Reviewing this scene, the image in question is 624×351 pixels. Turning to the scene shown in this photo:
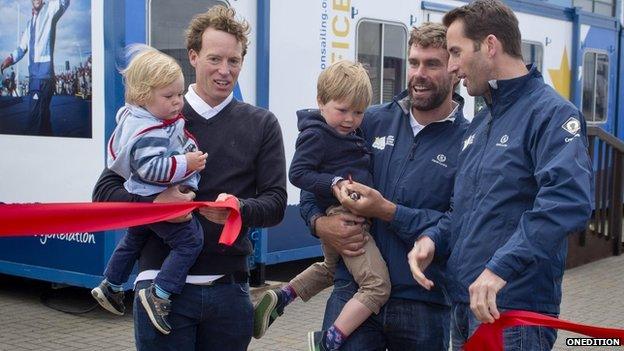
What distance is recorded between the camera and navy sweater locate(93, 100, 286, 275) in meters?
3.19

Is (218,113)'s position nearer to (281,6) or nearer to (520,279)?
(520,279)

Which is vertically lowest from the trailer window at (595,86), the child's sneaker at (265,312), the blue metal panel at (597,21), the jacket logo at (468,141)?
the child's sneaker at (265,312)

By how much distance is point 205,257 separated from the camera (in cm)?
318

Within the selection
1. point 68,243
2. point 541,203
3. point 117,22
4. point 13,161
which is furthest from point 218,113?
point 13,161

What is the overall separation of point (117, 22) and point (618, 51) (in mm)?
8955

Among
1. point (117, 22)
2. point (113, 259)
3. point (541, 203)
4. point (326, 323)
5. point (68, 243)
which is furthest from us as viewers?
point (68, 243)

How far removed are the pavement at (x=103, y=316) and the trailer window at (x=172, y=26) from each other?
1.93 metres

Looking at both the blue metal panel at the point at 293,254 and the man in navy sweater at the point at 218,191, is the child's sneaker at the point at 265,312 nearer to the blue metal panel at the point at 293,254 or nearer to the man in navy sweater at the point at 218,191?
the man in navy sweater at the point at 218,191

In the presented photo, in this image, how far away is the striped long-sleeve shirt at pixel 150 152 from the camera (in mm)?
3078

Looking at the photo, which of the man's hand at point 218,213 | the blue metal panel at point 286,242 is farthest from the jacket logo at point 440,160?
the blue metal panel at point 286,242

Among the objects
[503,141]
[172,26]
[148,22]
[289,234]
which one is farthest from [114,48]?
[503,141]

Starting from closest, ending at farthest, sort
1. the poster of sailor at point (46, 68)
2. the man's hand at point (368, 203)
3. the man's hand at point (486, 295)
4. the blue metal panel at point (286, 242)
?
the man's hand at point (486, 295) < the man's hand at point (368, 203) < the poster of sailor at point (46, 68) < the blue metal panel at point (286, 242)

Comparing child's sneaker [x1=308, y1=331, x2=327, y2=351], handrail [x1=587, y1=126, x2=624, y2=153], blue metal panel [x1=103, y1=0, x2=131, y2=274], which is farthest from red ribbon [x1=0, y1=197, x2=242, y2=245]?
handrail [x1=587, y1=126, x2=624, y2=153]

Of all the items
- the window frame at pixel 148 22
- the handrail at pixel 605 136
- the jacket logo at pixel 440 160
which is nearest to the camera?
the jacket logo at pixel 440 160
